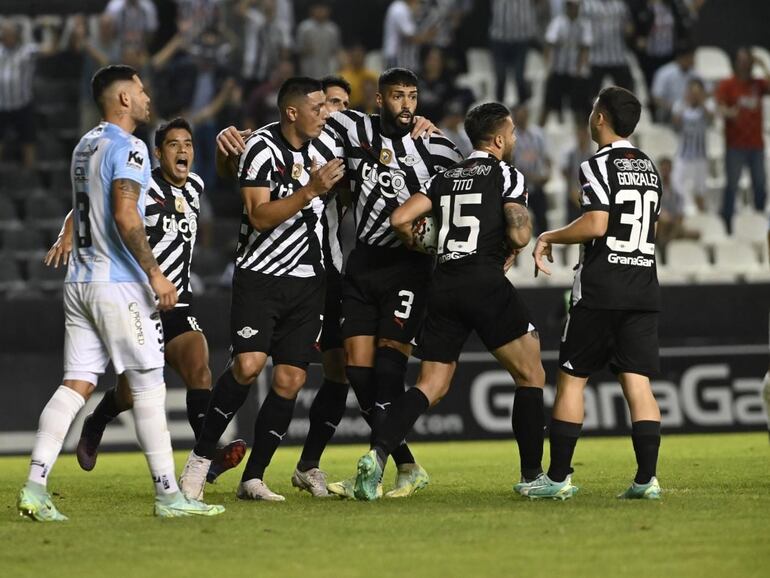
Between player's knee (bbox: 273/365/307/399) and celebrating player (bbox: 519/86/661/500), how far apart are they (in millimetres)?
1534

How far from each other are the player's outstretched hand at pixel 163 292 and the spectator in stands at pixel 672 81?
14182 mm

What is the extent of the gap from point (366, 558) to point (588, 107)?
569 inches

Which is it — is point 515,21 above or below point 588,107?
above

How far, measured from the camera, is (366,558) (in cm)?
589

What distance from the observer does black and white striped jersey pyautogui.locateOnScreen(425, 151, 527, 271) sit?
8039 millimetres

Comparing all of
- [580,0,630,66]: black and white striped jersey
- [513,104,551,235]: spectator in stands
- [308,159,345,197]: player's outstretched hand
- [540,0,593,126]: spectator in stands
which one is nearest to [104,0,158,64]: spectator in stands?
[513,104,551,235]: spectator in stands

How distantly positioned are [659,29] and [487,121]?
12852 mm

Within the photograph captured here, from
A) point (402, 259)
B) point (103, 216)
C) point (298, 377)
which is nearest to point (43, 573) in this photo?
point (103, 216)

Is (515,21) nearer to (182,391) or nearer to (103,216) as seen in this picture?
(182,391)

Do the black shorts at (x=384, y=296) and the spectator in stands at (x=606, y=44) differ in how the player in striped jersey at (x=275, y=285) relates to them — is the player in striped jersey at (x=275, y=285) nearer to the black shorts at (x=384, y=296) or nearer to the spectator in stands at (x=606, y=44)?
the black shorts at (x=384, y=296)

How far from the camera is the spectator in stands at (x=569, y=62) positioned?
19.5 m

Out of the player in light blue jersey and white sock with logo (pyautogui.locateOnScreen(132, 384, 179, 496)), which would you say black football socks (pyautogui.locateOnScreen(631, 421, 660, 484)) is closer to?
the player in light blue jersey

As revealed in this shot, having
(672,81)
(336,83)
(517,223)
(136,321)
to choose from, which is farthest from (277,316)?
(672,81)

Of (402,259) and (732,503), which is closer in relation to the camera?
(732,503)
